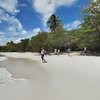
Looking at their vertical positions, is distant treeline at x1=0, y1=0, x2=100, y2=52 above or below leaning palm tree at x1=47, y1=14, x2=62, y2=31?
below

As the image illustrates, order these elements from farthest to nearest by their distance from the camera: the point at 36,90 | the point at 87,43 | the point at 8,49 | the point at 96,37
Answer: the point at 8,49 < the point at 87,43 < the point at 96,37 < the point at 36,90

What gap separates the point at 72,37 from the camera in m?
53.2

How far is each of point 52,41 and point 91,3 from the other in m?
21.3

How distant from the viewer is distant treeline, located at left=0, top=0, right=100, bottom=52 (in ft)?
116

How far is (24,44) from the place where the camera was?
95750 mm

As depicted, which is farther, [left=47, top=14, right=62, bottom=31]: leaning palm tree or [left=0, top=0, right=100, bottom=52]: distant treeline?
[left=47, top=14, right=62, bottom=31]: leaning palm tree

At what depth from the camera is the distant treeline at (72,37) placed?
116ft

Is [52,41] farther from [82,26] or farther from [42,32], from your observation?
[82,26]

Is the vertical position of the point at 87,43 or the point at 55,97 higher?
the point at 87,43

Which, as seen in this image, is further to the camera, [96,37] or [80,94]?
[96,37]

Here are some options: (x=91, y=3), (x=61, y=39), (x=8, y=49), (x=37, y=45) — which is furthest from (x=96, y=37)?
(x=8, y=49)

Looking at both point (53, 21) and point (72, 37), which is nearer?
point (72, 37)

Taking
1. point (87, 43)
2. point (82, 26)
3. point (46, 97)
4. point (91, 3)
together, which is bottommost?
point (46, 97)

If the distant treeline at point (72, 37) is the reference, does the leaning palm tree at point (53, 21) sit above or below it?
above
